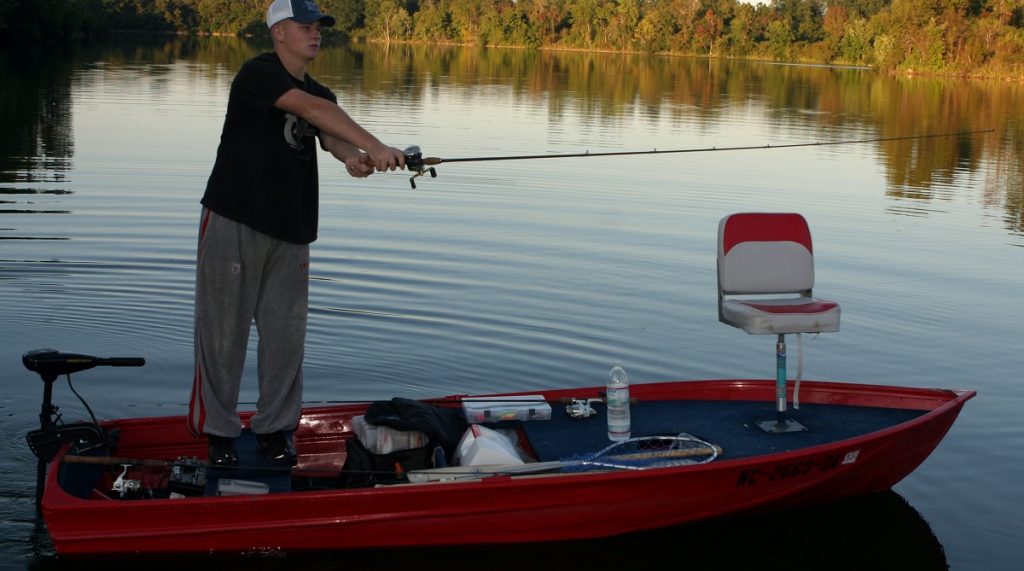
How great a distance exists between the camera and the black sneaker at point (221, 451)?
5.39m

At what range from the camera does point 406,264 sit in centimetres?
1109

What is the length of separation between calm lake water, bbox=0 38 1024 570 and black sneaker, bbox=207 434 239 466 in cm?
46

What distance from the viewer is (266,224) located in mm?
5176

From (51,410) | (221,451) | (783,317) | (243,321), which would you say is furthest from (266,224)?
(783,317)

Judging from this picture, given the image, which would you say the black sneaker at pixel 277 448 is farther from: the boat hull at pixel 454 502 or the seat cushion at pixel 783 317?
the seat cushion at pixel 783 317

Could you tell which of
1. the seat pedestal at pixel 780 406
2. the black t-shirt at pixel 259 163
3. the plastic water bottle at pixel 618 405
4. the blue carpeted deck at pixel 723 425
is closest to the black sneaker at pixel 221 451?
the black t-shirt at pixel 259 163

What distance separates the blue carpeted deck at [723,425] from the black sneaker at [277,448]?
1145 millimetres

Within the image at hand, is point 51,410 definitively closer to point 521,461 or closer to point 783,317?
point 521,461

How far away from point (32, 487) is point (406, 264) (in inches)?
221

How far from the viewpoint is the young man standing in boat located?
201 inches

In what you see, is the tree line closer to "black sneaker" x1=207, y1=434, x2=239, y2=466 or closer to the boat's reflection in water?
the boat's reflection in water

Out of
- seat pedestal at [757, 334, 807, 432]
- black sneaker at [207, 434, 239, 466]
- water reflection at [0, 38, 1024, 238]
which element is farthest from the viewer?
water reflection at [0, 38, 1024, 238]

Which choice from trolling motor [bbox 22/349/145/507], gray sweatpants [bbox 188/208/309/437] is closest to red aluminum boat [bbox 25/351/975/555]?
trolling motor [bbox 22/349/145/507]

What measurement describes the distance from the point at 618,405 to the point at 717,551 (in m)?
0.82
